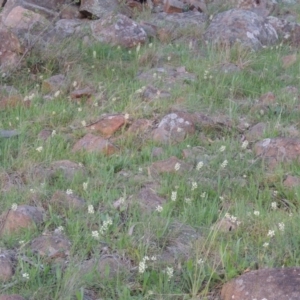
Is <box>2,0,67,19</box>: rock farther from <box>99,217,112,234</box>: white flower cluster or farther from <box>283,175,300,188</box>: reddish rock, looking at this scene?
<box>99,217,112,234</box>: white flower cluster

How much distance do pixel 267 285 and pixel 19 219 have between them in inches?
48.5

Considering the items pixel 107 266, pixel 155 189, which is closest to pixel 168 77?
pixel 155 189

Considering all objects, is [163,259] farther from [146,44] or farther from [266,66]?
[146,44]

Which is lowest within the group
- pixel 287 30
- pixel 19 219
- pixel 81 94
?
pixel 287 30

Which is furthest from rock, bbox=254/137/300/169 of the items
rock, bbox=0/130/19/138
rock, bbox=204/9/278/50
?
rock, bbox=204/9/278/50

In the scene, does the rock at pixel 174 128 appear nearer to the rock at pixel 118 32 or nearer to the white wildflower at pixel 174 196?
the white wildflower at pixel 174 196

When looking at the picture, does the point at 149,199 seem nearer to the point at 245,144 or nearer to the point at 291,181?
the point at 291,181

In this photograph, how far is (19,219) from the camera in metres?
3.17

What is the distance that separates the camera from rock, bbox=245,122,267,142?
13.9 feet

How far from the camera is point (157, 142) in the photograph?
13.7ft

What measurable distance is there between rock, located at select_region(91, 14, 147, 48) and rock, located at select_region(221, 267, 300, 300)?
3.75 m

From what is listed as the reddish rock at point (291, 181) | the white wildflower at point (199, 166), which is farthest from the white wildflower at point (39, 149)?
the reddish rock at point (291, 181)

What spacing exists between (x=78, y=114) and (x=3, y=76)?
89 cm

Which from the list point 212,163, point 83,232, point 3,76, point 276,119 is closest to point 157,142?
point 212,163
